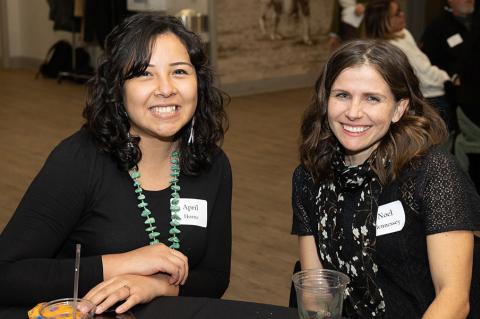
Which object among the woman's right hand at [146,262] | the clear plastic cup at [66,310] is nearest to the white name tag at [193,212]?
the woman's right hand at [146,262]

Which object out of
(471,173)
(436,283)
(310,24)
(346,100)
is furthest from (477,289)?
(310,24)

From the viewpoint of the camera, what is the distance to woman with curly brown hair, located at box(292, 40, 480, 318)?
1.98m

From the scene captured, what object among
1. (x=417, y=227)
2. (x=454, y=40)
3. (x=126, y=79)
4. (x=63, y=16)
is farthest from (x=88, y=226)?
(x=63, y=16)

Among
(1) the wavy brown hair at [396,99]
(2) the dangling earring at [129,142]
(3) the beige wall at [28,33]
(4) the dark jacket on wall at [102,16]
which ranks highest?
(1) the wavy brown hair at [396,99]

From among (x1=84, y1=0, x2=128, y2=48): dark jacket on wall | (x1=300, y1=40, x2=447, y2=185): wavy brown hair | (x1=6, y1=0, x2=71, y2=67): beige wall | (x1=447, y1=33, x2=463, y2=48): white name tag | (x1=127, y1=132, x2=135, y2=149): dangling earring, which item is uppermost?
(x1=300, y1=40, x2=447, y2=185): wavy brown hair

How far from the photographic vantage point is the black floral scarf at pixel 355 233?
2.08 metres

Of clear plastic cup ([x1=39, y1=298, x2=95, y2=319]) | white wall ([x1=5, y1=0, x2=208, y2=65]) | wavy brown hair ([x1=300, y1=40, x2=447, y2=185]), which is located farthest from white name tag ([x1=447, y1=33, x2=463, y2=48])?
white wall ([x1=5, y1=0, x2=208, y2=65])

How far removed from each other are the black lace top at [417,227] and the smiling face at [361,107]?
137 millimetres

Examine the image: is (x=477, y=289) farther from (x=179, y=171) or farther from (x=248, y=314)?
(x=179, y=171)

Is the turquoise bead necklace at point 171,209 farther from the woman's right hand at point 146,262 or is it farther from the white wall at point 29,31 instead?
the white wall at point 29,31

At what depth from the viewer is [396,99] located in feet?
6.81

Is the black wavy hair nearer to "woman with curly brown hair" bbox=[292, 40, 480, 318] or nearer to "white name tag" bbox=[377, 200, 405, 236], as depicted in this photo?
"woman with curly brown hair" bbox=[292, 40, 480, 318]

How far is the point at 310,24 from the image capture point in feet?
32.5

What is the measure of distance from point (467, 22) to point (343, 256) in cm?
458
